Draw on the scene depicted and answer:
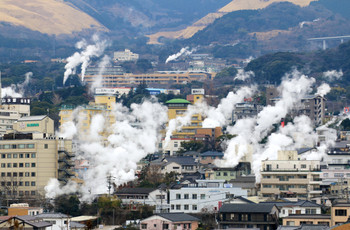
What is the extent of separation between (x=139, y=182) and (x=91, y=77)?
89512mm

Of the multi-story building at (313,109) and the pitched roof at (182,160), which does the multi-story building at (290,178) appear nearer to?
the pitched roof at (182,160)

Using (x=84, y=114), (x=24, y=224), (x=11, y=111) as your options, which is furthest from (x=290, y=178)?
(x=11, y=111)

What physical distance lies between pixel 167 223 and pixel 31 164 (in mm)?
21456

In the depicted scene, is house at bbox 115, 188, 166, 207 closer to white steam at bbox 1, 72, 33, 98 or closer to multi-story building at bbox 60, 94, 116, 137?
multi-story building at bbox 60, 94, 116, 137

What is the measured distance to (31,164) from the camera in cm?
7912

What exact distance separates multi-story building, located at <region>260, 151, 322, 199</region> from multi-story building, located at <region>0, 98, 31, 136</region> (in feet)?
108

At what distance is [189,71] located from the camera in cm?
18138

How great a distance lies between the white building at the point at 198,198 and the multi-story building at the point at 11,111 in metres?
34.5

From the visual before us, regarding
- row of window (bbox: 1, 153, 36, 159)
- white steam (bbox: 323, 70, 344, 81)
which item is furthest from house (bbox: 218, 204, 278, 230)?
white steam (bbox: 323, 70, 344, 81)

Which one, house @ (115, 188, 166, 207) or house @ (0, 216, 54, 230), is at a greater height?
house @ (115, 188, 166, 207)

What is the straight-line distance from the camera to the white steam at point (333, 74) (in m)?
152

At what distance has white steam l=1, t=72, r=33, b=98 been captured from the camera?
136 m

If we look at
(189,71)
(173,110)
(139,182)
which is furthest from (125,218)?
(189,71)

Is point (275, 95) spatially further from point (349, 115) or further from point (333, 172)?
point (333, 172)
